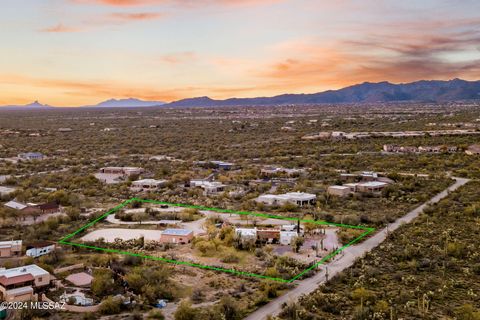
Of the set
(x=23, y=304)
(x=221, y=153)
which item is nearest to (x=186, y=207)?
(x=23, y=304)

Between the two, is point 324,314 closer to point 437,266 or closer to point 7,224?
point 437,266

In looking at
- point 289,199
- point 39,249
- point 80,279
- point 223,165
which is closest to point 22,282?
point 80,279

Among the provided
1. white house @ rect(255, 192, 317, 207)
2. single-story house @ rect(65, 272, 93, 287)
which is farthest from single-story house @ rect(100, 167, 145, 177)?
single-story house @ rect(65, 272, 93, 287)

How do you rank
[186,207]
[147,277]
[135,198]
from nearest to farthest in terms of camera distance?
[147,277]
[186,207]
[135,198]

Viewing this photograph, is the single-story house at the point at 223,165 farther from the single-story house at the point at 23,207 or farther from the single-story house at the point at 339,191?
the single-story house at the point at 23,207

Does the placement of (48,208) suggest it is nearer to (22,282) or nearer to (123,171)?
(22,282)

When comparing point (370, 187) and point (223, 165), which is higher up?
point (223, 165)

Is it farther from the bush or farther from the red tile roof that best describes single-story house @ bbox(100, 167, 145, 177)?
the bush
